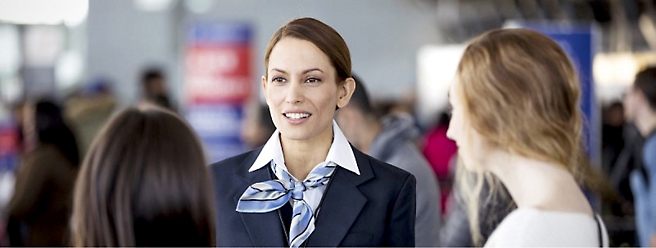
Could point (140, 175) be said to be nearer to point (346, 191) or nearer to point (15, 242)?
point (346, 191)

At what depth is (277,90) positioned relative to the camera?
5.81 ft

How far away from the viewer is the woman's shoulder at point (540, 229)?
201 centimetres

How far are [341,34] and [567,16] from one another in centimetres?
1843

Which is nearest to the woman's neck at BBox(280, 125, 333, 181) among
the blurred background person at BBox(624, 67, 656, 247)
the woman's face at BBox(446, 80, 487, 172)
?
the woman's face at BBox(446, 80, 487, 172)

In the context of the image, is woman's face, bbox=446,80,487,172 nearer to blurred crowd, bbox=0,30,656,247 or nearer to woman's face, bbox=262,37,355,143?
blurred crowd, bbox=0,30,656,247

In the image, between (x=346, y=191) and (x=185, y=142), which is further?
(x=346, y=191)

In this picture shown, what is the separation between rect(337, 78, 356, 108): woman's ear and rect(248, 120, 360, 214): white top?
0.05 meters

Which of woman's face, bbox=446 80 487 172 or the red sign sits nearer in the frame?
woman's face, bbox=446 80 487 172

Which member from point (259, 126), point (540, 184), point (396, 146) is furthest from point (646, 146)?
point (540, 184)

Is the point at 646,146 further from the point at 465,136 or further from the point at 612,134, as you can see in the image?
the point at 612,134

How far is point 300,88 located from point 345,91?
0.36ft

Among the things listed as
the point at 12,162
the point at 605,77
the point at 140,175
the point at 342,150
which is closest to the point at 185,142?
the point at 140,175

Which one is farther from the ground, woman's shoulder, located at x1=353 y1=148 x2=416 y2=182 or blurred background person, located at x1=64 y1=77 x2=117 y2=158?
woman's shoulder, located at x1=353 y1=148 x2=416 y2=182

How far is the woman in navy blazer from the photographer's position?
1785 mm
